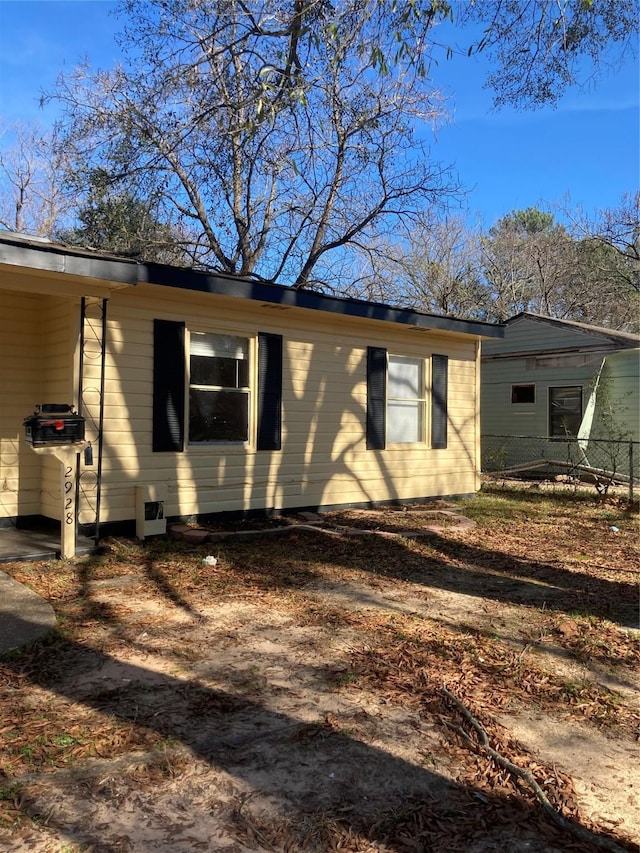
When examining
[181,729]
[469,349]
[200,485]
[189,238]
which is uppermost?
[189,238]

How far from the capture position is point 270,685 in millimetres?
3387

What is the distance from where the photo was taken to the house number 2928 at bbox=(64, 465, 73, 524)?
5863mm

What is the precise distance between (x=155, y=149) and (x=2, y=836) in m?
13.7

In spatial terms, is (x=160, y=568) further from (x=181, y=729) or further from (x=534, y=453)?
(x=534, y=453)

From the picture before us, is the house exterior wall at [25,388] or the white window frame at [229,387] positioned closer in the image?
the house exterior wall at [25,388]

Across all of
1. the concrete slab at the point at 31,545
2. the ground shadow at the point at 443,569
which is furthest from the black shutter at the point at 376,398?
the concrete slab at the point at 31,545

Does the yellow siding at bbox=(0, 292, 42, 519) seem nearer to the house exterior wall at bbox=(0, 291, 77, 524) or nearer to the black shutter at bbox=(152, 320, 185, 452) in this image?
the house exterior wall at bbox=(0, 291, 77, 524)

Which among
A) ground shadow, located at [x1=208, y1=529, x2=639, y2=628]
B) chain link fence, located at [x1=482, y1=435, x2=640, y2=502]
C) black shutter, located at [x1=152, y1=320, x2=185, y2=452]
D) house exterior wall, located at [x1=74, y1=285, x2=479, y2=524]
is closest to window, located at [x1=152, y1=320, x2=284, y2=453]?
black shutter, located at [x1=152, y1=320, x2=185, y2=452]

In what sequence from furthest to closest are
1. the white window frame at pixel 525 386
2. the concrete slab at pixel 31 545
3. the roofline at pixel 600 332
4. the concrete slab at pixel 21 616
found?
the white window frame at pixel 525 386 < the roofline at pixel 600 332 < the concrete slab at pixel 31 545 < the concrete slab at pixel 21 616

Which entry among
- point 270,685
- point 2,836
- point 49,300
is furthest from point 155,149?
point 2,836

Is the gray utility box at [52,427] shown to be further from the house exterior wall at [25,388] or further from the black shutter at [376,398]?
the black shutter at [376,398]

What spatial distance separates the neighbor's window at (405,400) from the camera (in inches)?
382

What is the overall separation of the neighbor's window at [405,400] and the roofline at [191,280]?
2.36ft

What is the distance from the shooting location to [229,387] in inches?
312
